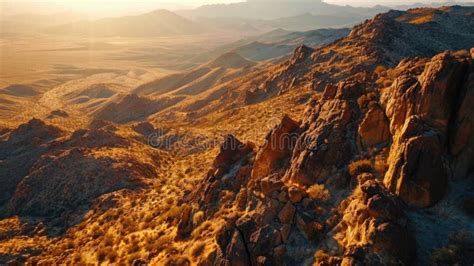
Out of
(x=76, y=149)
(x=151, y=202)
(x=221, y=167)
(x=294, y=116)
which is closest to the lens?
(x=221, y=167)

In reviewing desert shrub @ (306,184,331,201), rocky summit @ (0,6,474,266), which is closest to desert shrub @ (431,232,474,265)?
rocky summit @ (0,6,474,266)

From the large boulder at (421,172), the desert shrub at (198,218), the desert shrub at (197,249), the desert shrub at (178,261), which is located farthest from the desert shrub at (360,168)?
the desert shrub at (198,218)

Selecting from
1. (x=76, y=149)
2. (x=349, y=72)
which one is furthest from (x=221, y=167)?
(x=349, y=72)

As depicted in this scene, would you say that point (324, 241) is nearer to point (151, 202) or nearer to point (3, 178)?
point (151, 202)

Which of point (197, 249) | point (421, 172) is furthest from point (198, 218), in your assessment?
point (421, 172)

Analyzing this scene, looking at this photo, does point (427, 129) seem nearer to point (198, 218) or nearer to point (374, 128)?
point (374, 128)

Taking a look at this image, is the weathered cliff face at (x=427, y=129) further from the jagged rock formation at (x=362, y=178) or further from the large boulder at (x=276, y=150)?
the large boulder at (x=276, y=150)
